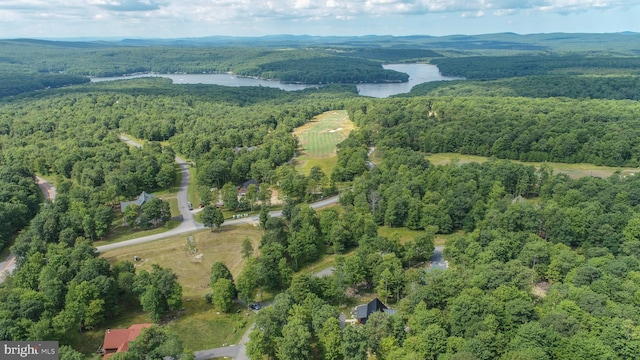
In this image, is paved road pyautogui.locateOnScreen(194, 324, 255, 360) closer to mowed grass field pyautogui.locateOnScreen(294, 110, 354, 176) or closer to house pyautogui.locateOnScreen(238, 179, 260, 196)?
house pyautogui.locateOnScreen(238, 179, 260, 196)

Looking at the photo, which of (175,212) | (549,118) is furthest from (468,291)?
(549,118)

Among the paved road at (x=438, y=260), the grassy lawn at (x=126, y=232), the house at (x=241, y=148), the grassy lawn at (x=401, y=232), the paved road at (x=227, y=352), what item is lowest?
the paved road at (x=227, y=352)

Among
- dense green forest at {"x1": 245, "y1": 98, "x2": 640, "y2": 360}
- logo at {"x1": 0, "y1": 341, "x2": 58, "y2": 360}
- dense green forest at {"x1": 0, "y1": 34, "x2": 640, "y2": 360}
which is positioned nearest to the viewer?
logo at {"x1": 0, "y1": 341, "x2": 58, "y2": 360}

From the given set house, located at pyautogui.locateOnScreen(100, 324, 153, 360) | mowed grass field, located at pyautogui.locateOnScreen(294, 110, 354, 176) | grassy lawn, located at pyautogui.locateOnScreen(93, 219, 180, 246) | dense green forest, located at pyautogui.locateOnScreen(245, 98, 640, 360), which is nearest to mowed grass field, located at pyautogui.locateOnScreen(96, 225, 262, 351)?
grassy lawn, located at pyautogui.locateOnScreen(93, 219, 180, 246)

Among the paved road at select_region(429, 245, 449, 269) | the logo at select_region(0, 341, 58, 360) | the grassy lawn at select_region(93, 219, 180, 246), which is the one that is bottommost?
the paved road at select_region(429, 245, 449, 269)

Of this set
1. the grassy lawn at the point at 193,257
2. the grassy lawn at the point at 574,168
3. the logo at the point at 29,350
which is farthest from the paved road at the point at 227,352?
the grassy lawn at the point at 574,168

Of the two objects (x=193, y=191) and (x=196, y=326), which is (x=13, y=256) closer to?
(x=193, y=191)

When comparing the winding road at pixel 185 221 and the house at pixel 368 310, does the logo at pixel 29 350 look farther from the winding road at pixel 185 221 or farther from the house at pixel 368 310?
the house at pixel 368 310
